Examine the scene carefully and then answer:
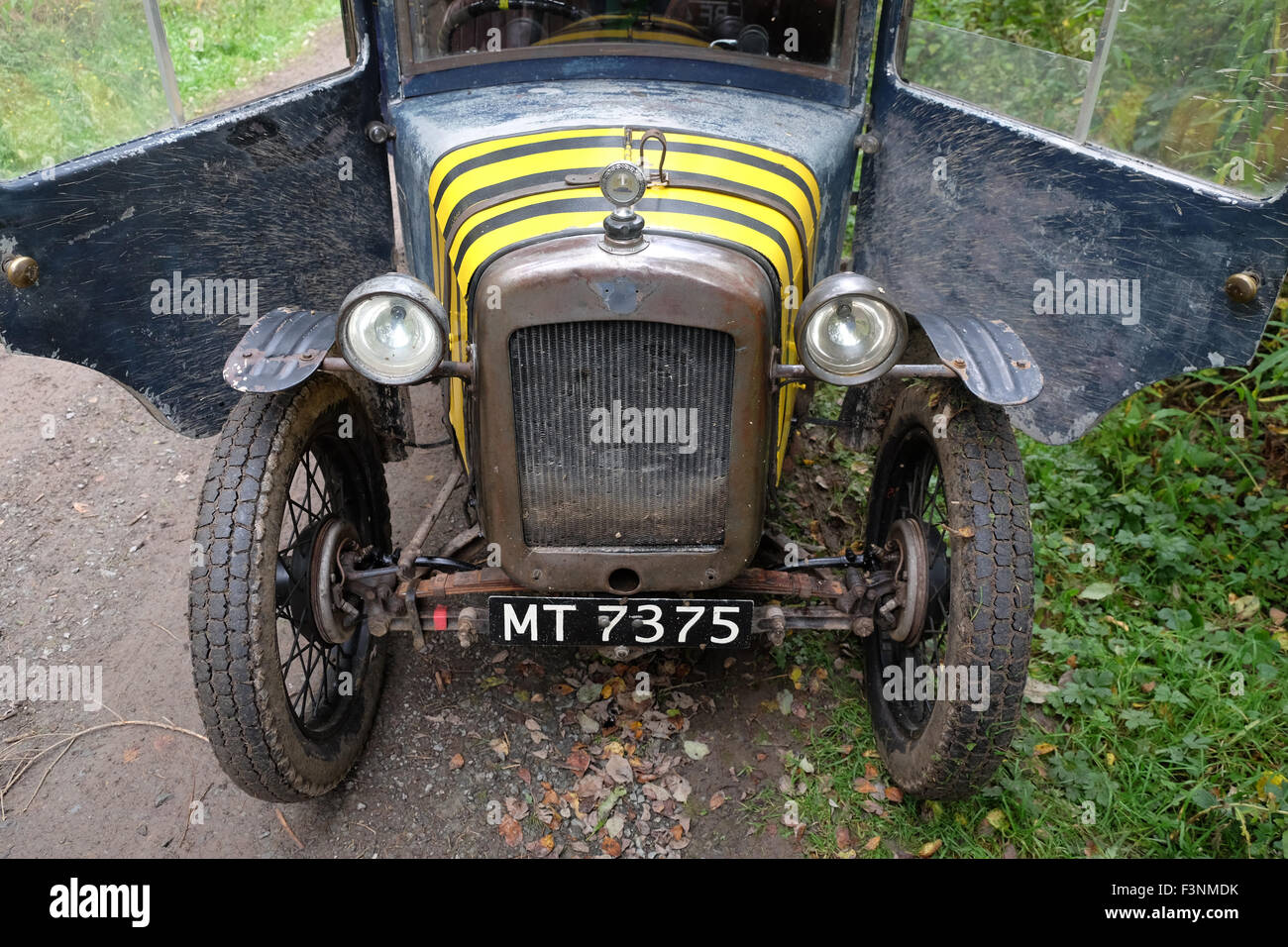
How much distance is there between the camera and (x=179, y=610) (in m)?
3.85

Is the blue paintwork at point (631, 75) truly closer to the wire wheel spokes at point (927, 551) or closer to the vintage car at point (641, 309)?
the vintage car at point (641, 309)

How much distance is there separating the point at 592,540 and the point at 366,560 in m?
0.86

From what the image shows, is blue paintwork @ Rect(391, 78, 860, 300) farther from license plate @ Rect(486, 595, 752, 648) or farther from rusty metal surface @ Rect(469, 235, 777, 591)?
license plate @ Rect(486, 595, 752, 648)

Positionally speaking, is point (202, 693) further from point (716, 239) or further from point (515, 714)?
point (716, 239)

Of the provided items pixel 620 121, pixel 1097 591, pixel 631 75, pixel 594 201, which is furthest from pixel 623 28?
pixel 1097 591

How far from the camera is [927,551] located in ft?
9.83

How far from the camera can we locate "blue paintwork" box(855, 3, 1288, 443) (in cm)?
292

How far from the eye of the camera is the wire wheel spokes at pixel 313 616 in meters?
2.96

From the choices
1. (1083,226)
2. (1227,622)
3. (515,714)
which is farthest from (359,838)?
(1227,622)

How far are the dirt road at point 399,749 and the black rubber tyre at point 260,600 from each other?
0.28 metres

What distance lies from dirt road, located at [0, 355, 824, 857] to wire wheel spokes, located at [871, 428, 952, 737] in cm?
40

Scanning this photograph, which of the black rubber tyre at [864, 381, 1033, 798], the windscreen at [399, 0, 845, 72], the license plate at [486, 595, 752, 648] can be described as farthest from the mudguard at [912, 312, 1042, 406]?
the windscreen at [399, 0, 845, 72]

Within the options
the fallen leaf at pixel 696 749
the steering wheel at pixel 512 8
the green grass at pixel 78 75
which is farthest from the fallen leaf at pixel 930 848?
the green grass at pixel 78 75

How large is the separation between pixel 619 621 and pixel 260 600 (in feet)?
3.10
